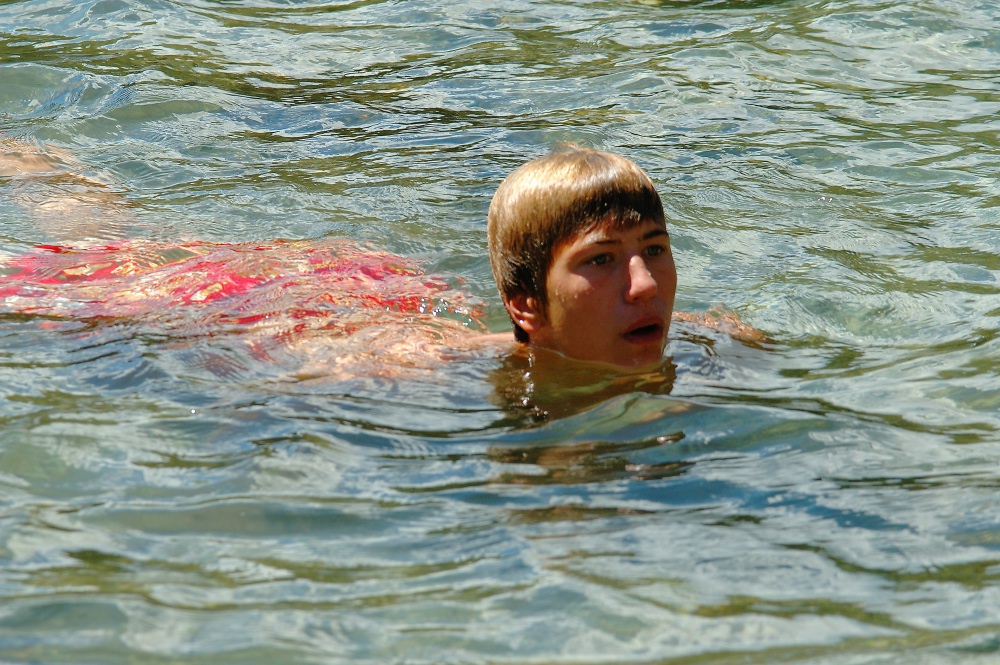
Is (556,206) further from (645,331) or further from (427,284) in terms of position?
(427,284)

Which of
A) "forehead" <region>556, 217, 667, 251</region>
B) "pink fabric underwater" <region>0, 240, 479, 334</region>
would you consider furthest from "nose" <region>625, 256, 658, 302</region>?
"pink fabric underwater" <region>0, 240, 479, 334</region>

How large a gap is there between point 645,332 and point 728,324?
2.86ft

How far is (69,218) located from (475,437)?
3.21 meters

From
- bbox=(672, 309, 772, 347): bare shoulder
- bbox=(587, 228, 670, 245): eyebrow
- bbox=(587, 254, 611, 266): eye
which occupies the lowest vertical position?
bbox=(672, 309, 772, 347): bare shoulder

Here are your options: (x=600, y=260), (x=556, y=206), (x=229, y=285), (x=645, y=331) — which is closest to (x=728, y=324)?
(x=645, y=331)

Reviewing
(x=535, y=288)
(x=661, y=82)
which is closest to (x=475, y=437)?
(x=535, y=288)

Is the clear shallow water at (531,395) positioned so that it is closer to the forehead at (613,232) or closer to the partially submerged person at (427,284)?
the partially submerged person at (427,284)

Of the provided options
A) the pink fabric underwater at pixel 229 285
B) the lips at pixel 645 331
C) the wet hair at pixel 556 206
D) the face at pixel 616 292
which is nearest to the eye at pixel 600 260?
the face at pixel 616 292

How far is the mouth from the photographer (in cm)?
436

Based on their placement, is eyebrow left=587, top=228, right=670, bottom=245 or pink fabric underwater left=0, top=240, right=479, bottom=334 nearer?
eyebrow left=587, top=228, right=670, bottom=245

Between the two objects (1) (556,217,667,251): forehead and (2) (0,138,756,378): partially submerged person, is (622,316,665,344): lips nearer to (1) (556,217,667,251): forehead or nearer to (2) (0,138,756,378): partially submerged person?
(2) (0,138,756,378): partially submerged person

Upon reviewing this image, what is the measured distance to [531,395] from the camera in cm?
445

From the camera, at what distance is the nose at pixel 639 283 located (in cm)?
426

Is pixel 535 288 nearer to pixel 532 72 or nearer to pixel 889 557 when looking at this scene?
pixel 889 557
